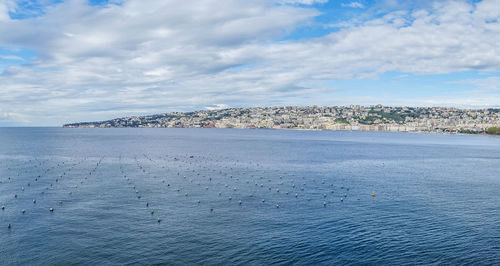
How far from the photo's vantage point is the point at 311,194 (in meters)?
61.3

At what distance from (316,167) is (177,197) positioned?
4622 cm

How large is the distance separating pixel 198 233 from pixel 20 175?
186 ft

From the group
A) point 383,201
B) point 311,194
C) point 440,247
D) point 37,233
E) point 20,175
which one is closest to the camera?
point 440,247

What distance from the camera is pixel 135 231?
1630 inches

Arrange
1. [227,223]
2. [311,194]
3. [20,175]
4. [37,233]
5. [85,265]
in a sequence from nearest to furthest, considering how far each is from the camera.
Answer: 1. [85,265]
2. [37,233]
3. [227,223]
4. [311,194]
5. [20,175]

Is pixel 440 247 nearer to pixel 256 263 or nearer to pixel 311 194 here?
pixel 256 263

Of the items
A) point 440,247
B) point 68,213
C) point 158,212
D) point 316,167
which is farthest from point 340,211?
point 316,167

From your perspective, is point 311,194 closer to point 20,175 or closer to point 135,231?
point 135,231

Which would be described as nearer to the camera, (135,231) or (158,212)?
(135,231)

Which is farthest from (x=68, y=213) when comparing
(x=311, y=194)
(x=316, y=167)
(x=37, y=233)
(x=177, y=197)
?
(x=316, y=167)

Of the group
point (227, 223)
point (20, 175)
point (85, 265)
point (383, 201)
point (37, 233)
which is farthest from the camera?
point (20, 175)

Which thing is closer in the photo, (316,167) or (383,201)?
(383,201)

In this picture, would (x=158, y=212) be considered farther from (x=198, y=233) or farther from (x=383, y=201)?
(x=383, y=201)

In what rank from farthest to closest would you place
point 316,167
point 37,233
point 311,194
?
point 316,167 < point 311,194 < point 37,233
